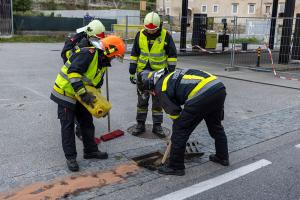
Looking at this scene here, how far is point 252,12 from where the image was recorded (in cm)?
5625

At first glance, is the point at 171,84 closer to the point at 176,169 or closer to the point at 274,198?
the point at 176,169

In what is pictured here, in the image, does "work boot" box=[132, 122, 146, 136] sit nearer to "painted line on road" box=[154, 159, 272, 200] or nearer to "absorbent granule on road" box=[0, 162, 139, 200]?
"absorbent granule on road" box=[0, 162, 139, 200]

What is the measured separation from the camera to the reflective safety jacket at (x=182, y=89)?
3.91m

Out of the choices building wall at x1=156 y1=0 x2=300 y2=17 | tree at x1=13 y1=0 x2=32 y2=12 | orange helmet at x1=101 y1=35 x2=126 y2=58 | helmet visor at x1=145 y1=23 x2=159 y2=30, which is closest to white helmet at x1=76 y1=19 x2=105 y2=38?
orange helmet at x1=101 y1=35 x2=126 y2=58

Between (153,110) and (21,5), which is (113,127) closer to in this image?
(153,110)

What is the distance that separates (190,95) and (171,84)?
0.24 meters

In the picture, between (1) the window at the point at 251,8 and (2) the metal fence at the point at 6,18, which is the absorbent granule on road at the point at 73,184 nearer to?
(2) the metal fence at the point at 6,18

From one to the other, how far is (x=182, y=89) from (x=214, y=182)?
1.14m

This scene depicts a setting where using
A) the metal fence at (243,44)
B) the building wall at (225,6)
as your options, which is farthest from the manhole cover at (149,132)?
the building wall at (225,6)

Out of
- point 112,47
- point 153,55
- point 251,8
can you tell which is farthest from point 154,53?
point 251,8

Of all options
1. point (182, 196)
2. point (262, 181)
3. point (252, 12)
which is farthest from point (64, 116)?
point (252, 12)

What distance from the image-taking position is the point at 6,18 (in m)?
28.3

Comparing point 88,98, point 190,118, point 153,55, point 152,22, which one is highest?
point 152,22

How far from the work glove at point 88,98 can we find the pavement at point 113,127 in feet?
2.77
